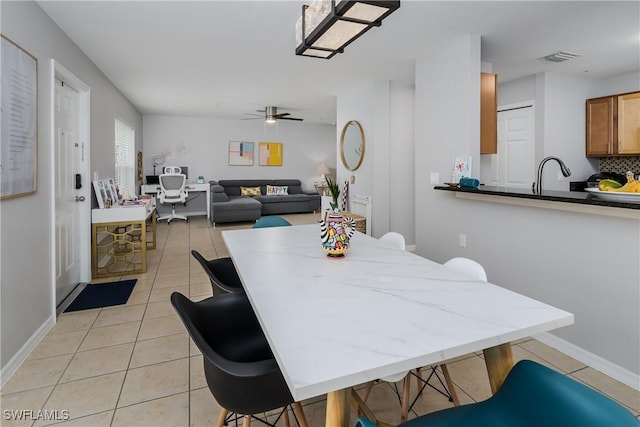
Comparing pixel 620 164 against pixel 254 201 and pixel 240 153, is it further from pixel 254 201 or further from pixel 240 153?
pixel 240 153

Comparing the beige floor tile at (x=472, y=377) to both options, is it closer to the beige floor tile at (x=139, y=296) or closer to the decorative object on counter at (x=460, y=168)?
the decorative object on counter at (x=460, y=168)

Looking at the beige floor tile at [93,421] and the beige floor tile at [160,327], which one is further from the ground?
the beige floor tile at [160,327]

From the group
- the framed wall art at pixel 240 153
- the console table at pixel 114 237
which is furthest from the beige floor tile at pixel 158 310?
the framed wall art at pixel 240 153

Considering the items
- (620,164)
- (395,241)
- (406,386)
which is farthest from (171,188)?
(620,164)

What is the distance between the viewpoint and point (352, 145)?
17.6 feet

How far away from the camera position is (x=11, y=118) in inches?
79.0

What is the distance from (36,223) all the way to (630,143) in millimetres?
6311

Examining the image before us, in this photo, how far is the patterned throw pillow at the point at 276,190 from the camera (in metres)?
8.56

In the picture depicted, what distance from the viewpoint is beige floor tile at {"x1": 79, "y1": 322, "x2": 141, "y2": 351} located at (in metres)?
2.34

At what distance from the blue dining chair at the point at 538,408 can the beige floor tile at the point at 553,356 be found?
4.61ft

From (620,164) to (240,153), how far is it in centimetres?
743

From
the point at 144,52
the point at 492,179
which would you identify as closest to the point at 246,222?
the point at 144,52

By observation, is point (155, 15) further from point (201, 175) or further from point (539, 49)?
point (201, 175)

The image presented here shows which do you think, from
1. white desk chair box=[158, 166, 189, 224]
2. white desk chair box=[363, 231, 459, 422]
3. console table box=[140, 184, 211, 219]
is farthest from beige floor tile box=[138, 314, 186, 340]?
console table box=[140, 184, 211, 219]
